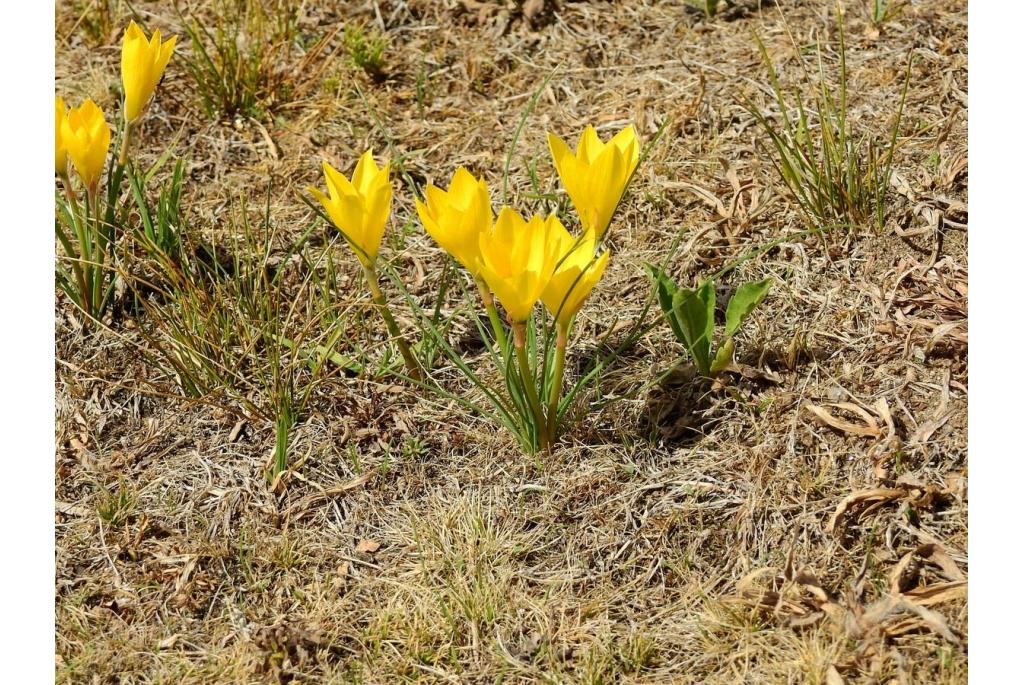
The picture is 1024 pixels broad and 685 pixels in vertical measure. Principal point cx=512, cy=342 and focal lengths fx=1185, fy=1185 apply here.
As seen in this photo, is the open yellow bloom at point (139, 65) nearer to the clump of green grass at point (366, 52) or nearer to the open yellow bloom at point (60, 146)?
the open yellow bloom at point (60, 146)

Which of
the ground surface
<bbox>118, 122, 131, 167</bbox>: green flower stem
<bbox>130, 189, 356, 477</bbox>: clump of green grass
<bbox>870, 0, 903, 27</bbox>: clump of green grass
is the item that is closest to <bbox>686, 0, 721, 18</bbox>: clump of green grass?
the ground surface

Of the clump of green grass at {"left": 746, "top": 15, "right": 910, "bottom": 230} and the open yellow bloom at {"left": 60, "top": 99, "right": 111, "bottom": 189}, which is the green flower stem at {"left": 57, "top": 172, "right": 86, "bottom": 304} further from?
the clump of green grass at {"left": 746, "top": 15, "right": 910, "bottom": 230}

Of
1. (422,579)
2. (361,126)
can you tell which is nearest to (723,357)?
(422,579)

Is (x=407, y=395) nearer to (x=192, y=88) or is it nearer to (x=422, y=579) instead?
(x=422, y=579)

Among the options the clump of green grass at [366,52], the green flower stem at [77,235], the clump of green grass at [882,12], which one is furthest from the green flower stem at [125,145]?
the clump of green grass at [882,12]

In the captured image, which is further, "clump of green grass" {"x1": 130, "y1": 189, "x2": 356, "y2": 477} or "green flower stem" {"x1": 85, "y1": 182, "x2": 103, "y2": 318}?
"green flower stem" {"x1": 85, "y1": 182, "x2": 103, "y2": 318}

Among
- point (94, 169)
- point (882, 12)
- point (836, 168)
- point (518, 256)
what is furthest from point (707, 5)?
point (94, 169)

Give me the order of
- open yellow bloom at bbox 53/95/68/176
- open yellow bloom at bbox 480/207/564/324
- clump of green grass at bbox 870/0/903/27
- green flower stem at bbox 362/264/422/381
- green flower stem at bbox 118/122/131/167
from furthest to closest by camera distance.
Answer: clump of green grass at bbox 870/0/903/27
green flower stem at bbox 118/122/131/167
open yellow bloom at bbox 53/95/68/176
green flower stem at bbox 362/264/422/381
open yellow bloom at bbox 480/207/564/324
